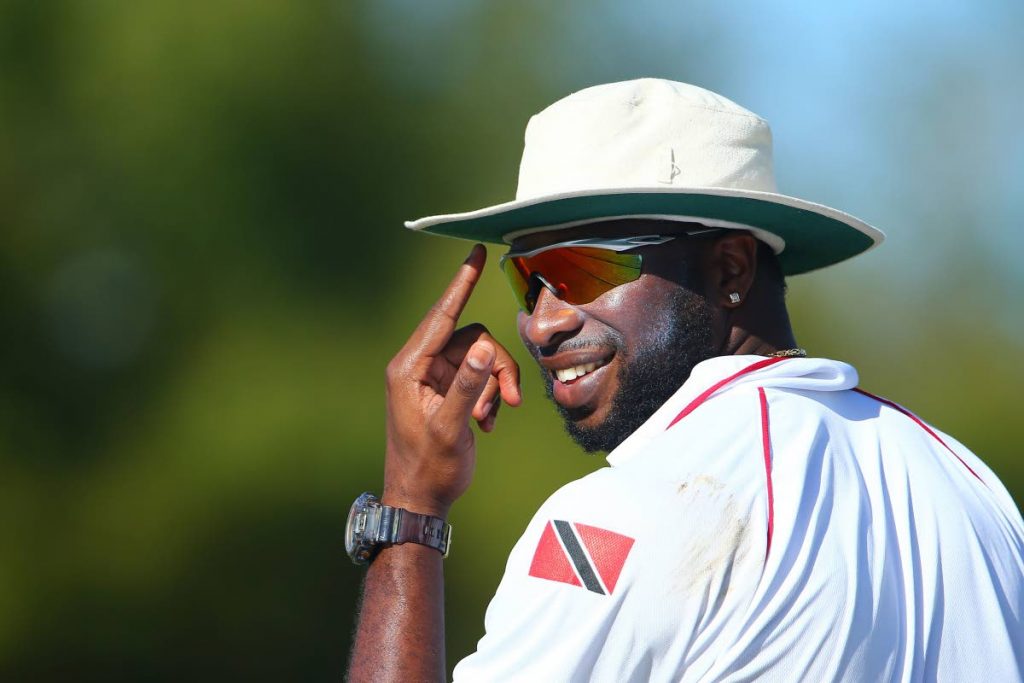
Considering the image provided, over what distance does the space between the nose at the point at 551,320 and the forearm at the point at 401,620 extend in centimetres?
47

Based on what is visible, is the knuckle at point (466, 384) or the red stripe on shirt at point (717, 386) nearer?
the red stripe on shirt at point (717, 386)

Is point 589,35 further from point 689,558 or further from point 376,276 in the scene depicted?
point 689,558

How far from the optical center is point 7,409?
7.48 meters

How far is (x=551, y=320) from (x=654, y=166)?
14.8 inches

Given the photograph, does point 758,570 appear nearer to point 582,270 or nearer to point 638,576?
point 638,576

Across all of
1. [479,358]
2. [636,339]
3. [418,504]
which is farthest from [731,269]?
[418,504]

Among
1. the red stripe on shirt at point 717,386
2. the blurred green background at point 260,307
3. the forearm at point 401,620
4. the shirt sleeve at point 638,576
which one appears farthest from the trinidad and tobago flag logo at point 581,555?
the blurred green background at point 260,307

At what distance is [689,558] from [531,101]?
7026 mm

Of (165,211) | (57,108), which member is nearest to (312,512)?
(165,211)

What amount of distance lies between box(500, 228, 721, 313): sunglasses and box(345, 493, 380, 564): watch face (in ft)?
1.74

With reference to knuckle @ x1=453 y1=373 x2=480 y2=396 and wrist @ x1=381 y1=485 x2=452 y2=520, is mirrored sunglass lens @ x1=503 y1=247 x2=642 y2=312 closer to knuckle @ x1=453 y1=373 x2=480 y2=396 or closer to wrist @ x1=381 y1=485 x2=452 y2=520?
knuckle @ x1=453 y1=373 x2=480 y2=396

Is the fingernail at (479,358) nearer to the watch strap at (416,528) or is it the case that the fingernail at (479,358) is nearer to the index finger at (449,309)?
the index finger at (449,309)

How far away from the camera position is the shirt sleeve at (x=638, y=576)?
158 centimetres

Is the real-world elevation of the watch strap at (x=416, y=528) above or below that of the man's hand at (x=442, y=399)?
below
